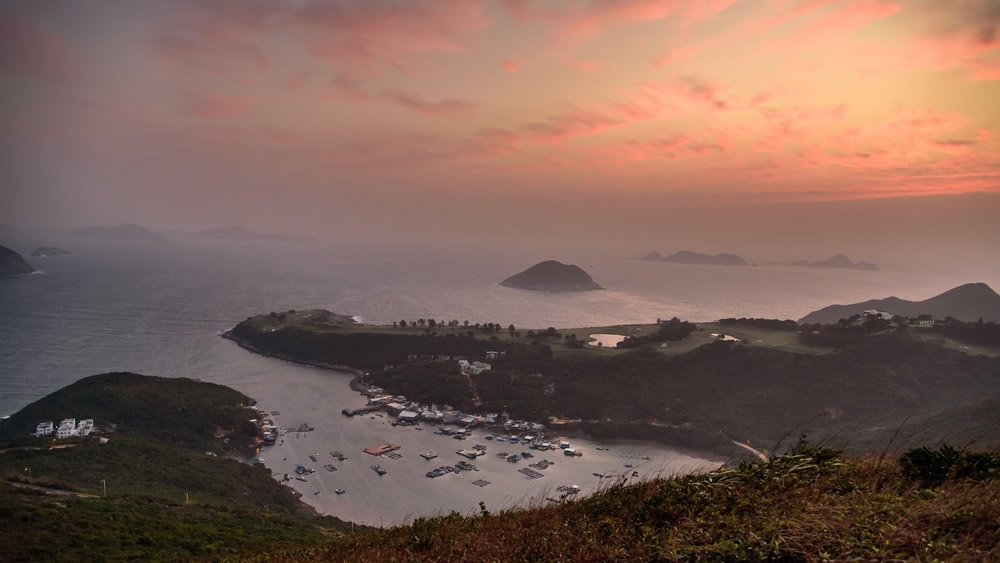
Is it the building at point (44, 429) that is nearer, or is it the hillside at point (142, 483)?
the hillside at point (142, 483)

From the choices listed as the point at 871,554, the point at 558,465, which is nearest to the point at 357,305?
the point at 558,465

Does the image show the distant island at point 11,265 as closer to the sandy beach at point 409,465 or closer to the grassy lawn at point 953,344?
the sandy beach at point 409,465

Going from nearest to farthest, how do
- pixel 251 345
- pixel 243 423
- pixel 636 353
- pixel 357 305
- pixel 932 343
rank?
pixel 243 423
pixel 932 343
pixel 636 353
pixel 251 345
pixel 357 305

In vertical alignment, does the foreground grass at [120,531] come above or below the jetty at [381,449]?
above

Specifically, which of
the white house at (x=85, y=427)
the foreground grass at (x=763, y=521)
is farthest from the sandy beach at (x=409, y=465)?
the foreground grass at (x=763, y=521)

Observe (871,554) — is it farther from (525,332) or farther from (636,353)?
(525,332)

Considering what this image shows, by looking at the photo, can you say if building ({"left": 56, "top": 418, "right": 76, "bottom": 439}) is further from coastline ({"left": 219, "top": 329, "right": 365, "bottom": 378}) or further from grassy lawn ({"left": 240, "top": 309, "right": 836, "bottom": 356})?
grassy lawn ({"left": 240, "top": 309, "right": 836, "bottom": 356})
